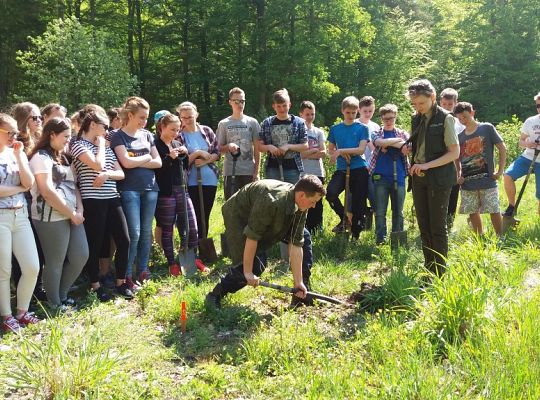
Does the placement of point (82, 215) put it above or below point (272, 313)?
above

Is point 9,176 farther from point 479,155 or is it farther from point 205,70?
point 205,70

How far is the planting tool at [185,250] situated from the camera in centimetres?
577

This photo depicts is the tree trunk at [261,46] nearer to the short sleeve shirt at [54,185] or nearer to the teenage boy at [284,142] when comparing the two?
the teenage boy at [284,142]

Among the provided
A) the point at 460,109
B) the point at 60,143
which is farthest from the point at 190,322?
the point at 460,109

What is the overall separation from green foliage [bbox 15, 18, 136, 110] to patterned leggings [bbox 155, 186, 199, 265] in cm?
1662

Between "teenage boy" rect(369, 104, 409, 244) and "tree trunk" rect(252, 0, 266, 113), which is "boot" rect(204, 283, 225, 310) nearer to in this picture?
"teenage boy" rect(369, 104, 409, 244)

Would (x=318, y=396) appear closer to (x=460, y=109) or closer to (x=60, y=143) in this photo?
(x=60, y=143)

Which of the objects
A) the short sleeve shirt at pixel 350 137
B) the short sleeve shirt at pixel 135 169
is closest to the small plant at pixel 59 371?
the short sleeve shirt at pixel 135 169

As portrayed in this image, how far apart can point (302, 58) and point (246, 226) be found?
23.1m

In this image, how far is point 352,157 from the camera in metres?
6.73

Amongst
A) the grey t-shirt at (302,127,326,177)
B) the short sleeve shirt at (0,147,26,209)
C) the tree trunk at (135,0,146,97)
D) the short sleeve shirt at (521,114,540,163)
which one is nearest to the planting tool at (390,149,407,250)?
the grey t-shirt at (302,127,326,177)

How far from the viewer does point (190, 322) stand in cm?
436

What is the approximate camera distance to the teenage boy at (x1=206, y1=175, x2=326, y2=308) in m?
4.08

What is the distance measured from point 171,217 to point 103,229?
93 centimetres
